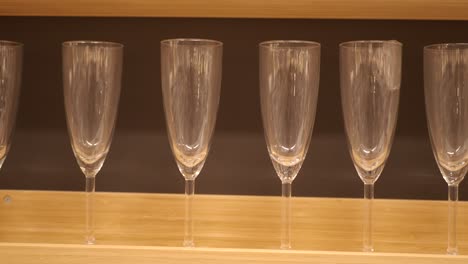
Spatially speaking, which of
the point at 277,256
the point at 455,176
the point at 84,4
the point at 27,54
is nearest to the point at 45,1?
the point at 84,4

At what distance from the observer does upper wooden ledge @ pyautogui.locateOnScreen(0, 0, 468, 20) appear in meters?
0.97

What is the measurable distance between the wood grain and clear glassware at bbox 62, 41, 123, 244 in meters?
0.19

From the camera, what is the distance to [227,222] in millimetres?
1116

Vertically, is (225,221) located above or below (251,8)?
below

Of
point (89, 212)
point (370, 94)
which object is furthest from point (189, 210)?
point (370, 94)

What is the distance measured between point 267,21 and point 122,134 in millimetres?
265

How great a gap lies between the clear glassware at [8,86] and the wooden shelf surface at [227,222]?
0.61 feet

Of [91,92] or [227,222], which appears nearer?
[91,92]

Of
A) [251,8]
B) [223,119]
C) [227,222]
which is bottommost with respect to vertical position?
[227,222]

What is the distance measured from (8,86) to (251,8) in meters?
0.31

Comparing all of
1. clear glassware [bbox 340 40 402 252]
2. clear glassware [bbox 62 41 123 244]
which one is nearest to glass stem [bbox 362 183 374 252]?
clear glassware [bbox 340 40 402 252]

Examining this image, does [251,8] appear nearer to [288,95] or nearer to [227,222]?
[288,95]

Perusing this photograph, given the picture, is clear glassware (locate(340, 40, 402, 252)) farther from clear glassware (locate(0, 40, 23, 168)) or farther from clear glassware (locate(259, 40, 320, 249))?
clear glassware (locate(0, 40, 23, 168))

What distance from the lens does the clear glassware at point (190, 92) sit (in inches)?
36.0
